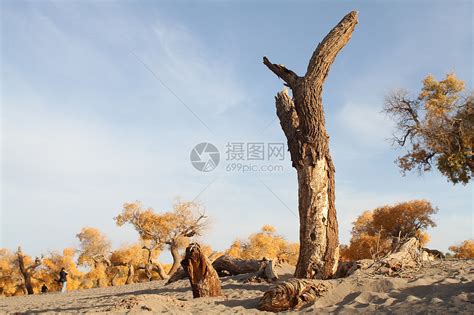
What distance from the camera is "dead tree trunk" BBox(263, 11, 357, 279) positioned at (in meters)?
9.84

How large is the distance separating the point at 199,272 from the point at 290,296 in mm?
2545

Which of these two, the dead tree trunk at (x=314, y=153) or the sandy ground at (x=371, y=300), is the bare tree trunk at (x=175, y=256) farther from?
the sandy ground at (x=371, y=300)

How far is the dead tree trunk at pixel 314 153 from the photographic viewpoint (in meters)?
9.84

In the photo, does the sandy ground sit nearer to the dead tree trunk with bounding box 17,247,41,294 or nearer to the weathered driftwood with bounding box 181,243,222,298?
the weathered driftwood with bounding box 181,243,222,298

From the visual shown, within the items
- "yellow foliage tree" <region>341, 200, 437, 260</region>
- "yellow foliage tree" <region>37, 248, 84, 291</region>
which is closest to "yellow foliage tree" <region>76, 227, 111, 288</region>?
"yellow foliage tree" <region>37, 248, 84, 291</region>

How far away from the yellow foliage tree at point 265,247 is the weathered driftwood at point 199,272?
32.6 meters

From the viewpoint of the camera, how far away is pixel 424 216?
3475 cm

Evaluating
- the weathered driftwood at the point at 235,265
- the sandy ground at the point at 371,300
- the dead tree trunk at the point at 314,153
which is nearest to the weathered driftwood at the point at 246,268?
the weathered driftwood at the point at 235,265

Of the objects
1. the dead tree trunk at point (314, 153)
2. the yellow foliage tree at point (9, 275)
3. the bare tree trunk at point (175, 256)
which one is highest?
the dead tree trunk at point (314, 153)

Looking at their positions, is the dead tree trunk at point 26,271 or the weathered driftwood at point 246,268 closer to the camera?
the weathered driftwood at point 246,268

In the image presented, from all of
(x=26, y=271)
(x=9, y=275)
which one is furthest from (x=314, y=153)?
(x=9, y=275)

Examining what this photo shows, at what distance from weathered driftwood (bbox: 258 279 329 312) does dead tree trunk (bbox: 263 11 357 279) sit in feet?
6.66

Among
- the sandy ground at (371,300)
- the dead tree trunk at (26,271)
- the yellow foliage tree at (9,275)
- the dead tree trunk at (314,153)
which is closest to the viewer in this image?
the sandy ground at (371,300)

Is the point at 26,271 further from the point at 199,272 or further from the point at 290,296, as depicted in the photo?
the point at 290,296
